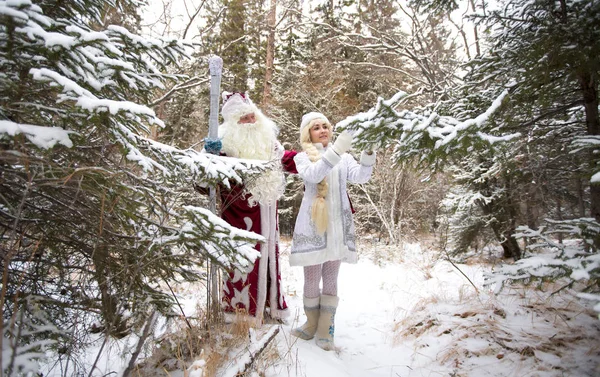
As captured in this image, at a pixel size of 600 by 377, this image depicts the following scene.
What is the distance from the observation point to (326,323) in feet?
9.39

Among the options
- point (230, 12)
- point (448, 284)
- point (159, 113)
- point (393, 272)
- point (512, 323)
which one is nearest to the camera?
point (512, 323)

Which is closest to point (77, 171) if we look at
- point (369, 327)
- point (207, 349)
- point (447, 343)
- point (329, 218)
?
point (207, 349)

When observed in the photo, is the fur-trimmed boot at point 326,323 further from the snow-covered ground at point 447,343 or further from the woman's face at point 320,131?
the woman's face at point 320,131

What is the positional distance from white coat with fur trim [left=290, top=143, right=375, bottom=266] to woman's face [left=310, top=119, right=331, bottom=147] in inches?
2.3

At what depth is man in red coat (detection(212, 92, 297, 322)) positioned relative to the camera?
3197 mm

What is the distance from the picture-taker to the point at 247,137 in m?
3.42

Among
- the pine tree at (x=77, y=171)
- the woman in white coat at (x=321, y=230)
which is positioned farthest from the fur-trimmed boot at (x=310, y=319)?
the pine tree at (x=77, y=171)

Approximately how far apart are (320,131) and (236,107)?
3.23ft

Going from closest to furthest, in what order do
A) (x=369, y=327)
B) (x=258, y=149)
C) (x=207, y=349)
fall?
(x=207, y=349) → (x=258, y=149) → (x=369, y=327)

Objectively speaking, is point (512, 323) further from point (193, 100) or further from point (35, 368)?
point (193, 100)

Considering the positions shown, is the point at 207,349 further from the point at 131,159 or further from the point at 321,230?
the point at 131,159

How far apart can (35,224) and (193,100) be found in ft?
38.2

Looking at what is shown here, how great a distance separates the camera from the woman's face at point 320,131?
3.11 m

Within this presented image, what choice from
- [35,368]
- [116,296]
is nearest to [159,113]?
[116,296]
